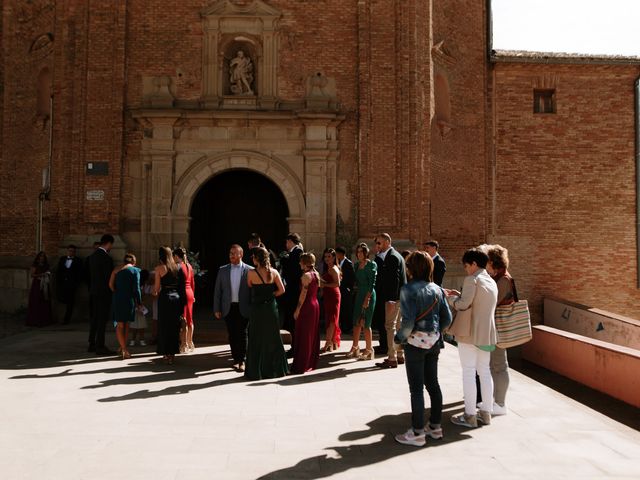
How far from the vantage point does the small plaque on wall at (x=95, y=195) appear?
1284cm

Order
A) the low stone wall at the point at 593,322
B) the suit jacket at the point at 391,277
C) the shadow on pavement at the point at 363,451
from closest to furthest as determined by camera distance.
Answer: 1. the shadow on pavement at the point at 363,451
2. the suit jacket at the point at 391,277
3. the low stone wall at the point at 593,322

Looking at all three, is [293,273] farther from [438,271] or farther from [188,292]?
[438,271]

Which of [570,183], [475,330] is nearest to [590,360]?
[475,330]

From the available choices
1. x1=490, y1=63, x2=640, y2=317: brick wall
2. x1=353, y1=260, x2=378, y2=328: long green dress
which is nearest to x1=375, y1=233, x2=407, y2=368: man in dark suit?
x1=353, y1=260, x2=378, y2=328: long green dress

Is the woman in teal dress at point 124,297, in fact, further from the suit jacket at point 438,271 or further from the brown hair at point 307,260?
the suit jacket at point 438,271

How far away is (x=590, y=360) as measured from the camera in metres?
8.34

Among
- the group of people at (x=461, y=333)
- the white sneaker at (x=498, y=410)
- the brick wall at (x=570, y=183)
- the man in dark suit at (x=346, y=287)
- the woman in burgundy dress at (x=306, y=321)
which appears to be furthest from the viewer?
the brick wall at (x=570, y=183)

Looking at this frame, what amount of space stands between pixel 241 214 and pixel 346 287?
19.3ft

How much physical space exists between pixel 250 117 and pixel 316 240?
3.19 metres

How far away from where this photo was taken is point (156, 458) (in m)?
4.48

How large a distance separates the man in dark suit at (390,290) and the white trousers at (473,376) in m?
2.59

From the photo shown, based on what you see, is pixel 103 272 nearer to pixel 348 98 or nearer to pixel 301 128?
pixel 301 128

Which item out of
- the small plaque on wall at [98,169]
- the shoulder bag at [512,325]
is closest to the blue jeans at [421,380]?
the shoulder bag at [512,325]

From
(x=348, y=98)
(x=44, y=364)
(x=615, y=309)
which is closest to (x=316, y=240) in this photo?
(x=348, y=98)
